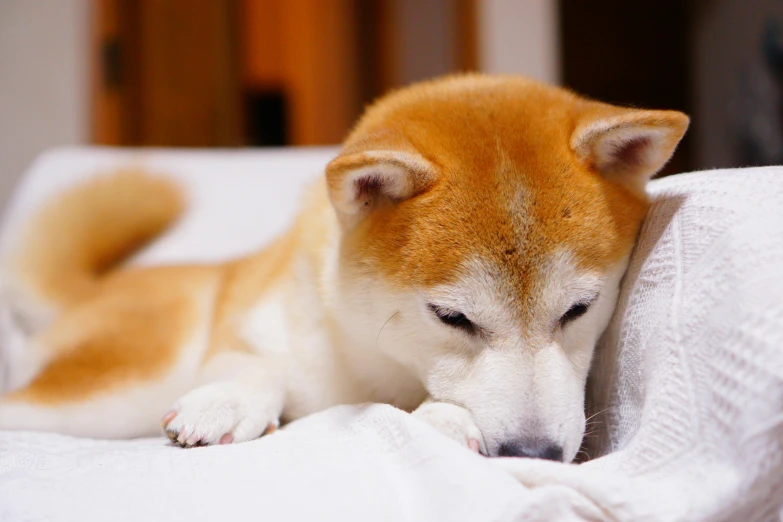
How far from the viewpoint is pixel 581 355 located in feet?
2.74

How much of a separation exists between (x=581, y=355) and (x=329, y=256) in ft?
1.29

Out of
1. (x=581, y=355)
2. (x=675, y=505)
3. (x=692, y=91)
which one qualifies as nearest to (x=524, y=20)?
(x=692, y=91)

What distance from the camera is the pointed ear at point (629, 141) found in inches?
32.2

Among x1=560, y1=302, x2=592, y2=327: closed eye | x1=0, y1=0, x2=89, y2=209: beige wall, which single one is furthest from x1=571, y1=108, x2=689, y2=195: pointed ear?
x1=0, y1=0, x2=89, y2=209: beige wall

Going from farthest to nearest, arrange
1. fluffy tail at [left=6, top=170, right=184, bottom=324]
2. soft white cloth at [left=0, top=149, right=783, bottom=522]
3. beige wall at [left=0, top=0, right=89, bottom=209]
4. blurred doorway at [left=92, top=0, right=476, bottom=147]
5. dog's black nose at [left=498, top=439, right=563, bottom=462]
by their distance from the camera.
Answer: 1. blurred doorway at [left=92, top=0, right=476, bottom=147]
2. beige wall at [left=0, top=0, right=89, bottom=209]
3. fluffy tail at [left=6, top=170, right=184, bottom=324]
4. dog's black nose at [left=498, top=439, right=563, bottom=462]
5. soft white cloth at [left=0, top=149, right=783, bottom=522]

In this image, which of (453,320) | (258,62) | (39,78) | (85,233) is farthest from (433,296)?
(258,62)

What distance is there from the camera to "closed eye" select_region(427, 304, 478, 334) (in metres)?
0.81

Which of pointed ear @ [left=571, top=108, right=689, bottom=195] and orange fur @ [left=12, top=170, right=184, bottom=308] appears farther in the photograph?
orange fur @ [left=12, top=170, right=184, bottom=308]

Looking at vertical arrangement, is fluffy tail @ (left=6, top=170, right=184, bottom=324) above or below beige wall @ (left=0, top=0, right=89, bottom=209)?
below

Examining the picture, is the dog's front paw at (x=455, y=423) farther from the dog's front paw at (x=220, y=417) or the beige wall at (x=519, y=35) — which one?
the beige wall at (x=519, y=35)

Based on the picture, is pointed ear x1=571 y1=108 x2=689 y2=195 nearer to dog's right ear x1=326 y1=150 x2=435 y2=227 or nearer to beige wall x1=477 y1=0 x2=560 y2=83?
dog's right ear x1=326 y1=150 x2=435 y2=227

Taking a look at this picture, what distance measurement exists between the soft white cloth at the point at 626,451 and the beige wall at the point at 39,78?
204 centimetres

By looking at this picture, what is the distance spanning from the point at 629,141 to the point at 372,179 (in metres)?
0.35

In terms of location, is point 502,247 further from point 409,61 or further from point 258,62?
point 258,62
